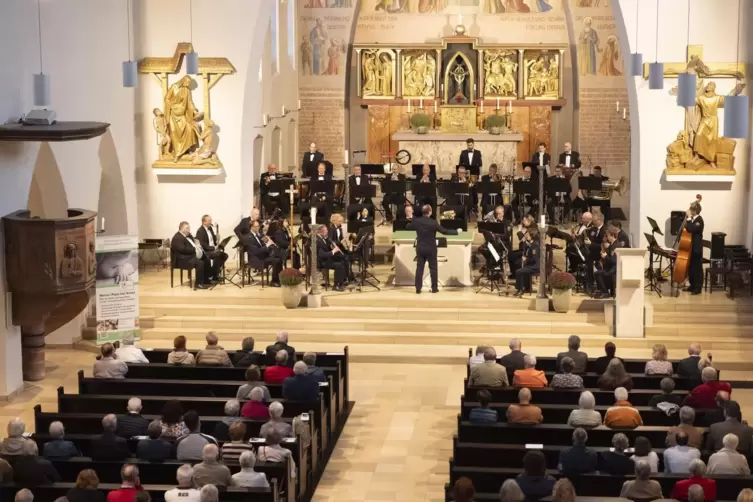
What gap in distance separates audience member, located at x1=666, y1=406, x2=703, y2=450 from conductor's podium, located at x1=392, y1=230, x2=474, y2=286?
8833mm

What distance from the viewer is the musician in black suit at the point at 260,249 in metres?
20.4

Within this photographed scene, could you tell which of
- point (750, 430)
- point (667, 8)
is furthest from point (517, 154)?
point (750, 430)

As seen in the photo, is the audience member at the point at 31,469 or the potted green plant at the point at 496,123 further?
the potted green plant at the point at 496,123

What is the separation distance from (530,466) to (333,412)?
4.64 metres

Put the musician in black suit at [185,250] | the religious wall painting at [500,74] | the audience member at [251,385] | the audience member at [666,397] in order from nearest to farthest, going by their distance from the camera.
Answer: the audience member at [666,397] < the audience member at [251,385] < the musician in black suit at [185,250] < the religious wall painting at [500,74]

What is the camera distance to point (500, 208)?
20.4 metres

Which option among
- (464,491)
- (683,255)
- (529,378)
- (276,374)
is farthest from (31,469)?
(683,255)

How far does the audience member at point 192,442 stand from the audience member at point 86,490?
1361mm

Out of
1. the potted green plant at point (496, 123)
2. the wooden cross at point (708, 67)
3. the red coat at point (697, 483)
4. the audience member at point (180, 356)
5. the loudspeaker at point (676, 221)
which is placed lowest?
the red coat at point (697, 483)

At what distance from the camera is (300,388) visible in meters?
13.6

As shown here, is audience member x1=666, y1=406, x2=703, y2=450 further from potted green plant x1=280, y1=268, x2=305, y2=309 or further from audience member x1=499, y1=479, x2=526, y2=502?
potted green plant x1=280, y1=268, x2=305, y2=309

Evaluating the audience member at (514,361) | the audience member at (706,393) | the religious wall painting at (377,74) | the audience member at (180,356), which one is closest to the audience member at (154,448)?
the audience member at (180,356)

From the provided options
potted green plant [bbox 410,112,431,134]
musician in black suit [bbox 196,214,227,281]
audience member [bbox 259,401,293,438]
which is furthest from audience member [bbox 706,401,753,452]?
potted green plant [bbox 410,112,431,134]

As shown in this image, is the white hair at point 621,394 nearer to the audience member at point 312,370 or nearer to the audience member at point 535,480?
the audience member at point 535,480
